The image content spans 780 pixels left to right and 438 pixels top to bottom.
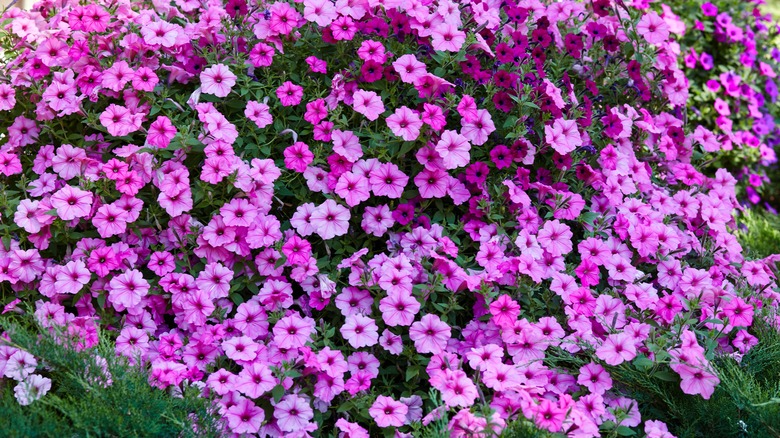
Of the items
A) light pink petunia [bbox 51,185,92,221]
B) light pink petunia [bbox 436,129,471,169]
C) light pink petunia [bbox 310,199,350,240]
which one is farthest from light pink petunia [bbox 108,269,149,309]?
light pink petunia [bbox 436,129,471,169]

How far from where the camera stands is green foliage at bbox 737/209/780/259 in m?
4.00

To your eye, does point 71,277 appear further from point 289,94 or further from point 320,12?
point 320,12

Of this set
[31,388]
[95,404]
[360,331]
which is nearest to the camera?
[95,404]

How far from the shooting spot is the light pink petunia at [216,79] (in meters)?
2.75

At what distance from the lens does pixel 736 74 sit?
4.95m

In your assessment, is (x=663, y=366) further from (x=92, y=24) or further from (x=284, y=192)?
(x=92, y=24)

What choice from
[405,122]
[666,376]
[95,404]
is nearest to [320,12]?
[405,122]

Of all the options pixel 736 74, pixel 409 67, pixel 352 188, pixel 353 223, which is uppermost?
pixel 409 67

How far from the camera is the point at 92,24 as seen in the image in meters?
2.93

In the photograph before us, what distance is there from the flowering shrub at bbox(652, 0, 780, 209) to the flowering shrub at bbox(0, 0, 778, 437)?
6.12 ft

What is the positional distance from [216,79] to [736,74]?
3.53m

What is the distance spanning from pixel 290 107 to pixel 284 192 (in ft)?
1.14

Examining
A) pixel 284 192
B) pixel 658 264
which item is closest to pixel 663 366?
pixel 658 264

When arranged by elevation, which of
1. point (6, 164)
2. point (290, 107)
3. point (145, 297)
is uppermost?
point (290, 107)
